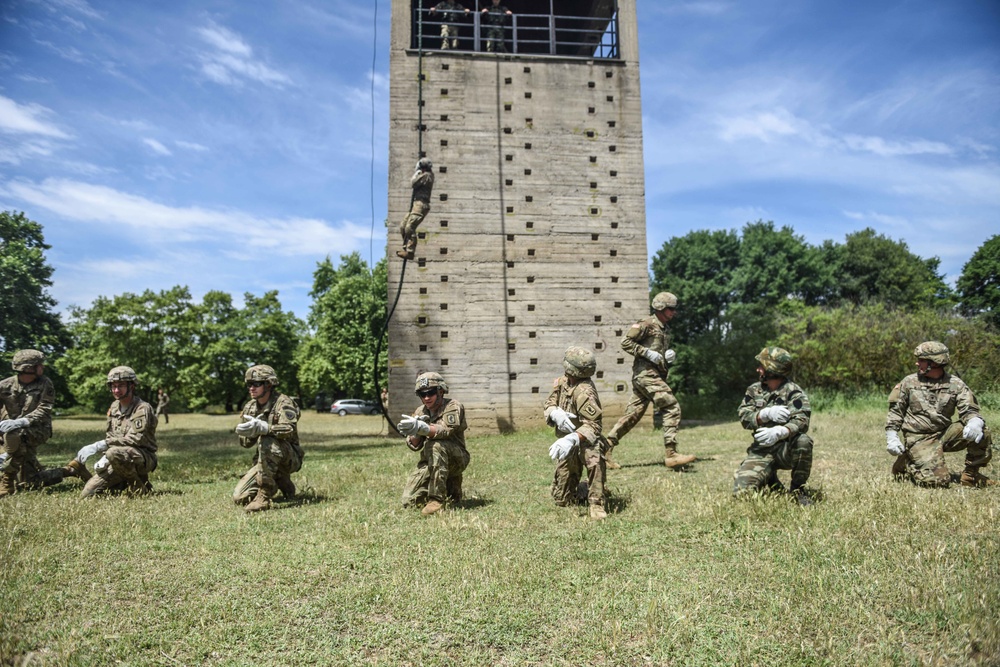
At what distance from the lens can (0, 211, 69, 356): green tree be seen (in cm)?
1866

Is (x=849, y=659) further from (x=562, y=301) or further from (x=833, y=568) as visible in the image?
(x=562, y=301)

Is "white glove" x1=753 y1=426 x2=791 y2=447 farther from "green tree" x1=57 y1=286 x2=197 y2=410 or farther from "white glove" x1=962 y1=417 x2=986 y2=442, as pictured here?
"green tree" x1=57 y1=286 x2=197 y2=410

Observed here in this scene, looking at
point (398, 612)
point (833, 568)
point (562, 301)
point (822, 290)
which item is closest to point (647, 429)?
point (562, 301)

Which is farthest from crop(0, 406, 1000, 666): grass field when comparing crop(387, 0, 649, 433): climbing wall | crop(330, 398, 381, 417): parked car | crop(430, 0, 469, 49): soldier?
crop(330, 398, 381, 417): parked car

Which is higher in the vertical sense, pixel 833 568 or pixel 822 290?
pixel 822 290

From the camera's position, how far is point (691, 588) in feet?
16.5

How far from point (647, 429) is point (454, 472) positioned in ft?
37.8

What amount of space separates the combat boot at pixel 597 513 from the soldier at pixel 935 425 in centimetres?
404

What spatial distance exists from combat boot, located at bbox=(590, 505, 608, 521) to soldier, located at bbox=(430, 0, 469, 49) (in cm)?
1690

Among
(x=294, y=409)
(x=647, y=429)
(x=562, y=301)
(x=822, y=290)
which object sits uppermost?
(x=822, y=290)

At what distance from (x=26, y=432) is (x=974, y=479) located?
13240 millimetres

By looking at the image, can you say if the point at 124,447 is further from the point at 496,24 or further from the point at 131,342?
the point at 131,342

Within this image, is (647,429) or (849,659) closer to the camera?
(849,659)

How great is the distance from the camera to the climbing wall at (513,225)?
1884 centimetres
